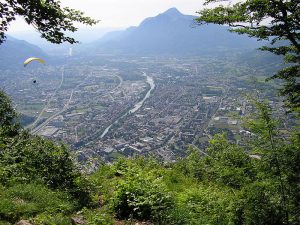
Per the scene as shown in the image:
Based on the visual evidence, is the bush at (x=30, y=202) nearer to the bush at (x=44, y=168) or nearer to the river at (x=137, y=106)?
the bush at (x=44, y=168)

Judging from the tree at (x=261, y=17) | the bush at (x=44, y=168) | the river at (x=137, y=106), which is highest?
the tree at (x=261, y=17)

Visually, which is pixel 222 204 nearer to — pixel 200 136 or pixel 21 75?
pixel 200 136

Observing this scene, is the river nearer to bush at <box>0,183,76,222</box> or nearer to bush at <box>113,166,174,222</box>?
bush at <box>0,183,76,222</box>

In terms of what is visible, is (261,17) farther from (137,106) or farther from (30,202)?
(137,106)

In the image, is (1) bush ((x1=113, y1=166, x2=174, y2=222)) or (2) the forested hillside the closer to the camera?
(2) the forested hillside

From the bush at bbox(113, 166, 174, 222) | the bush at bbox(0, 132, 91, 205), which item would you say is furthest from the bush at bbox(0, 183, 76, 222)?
the bush at bbox(113, 166, 174, 222)

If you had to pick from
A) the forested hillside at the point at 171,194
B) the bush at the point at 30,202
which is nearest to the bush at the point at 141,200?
the forested hillside at the point at 171,194

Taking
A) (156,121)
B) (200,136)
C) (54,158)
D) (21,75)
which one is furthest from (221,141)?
(21,75)

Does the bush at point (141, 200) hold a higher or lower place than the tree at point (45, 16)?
lower
